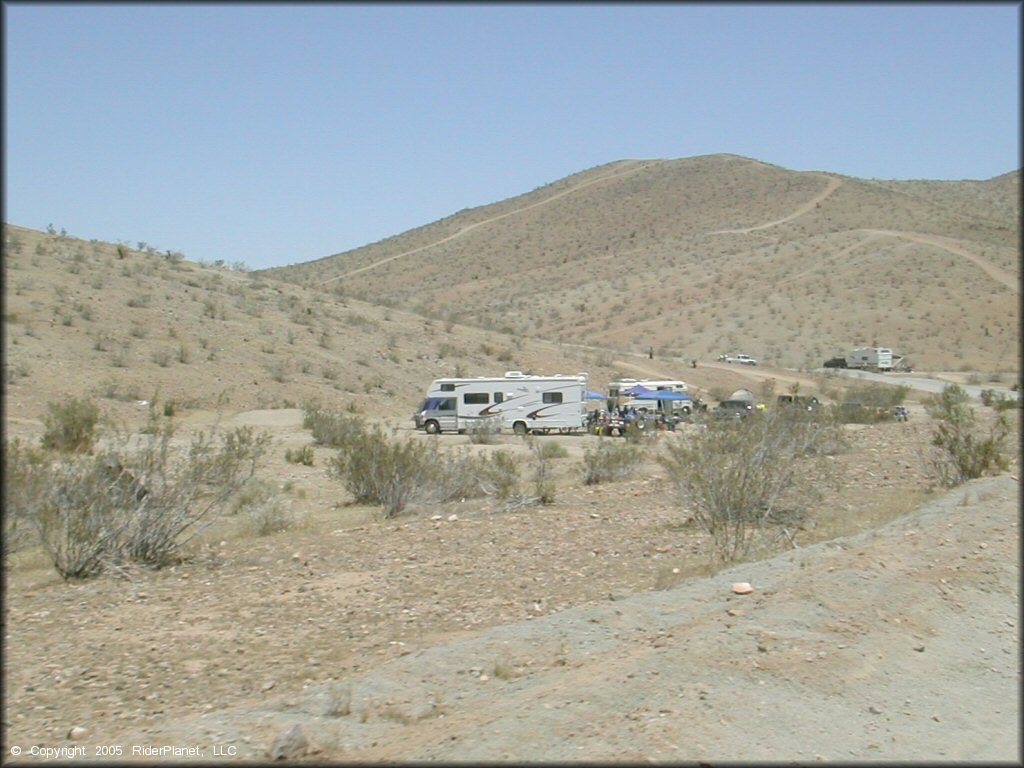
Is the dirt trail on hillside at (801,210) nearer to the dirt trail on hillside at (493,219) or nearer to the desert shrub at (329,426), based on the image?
the dirt trail on hillside at (493,219)

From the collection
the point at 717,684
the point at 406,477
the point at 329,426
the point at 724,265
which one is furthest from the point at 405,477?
the point at 724,265

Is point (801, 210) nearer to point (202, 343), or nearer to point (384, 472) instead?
point (202, 343)

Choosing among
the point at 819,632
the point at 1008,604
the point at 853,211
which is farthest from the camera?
the point at 853,211

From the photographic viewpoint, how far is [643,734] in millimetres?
6918

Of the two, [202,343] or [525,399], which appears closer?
[525,399]

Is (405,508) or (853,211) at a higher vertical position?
(853,211)

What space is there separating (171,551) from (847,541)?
868 centimetres

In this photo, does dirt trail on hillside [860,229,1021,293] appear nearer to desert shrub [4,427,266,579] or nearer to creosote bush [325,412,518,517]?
creosote bush [325,412,518,517]

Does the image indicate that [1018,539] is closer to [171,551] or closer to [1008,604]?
[1008,604]

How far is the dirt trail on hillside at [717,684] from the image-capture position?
6.90 m

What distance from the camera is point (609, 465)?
23.3 meters

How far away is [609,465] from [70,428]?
13.4 meters

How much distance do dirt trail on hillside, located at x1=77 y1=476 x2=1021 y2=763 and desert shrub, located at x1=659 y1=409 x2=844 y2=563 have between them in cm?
302

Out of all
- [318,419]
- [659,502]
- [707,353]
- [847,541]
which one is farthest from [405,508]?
[707,353]
